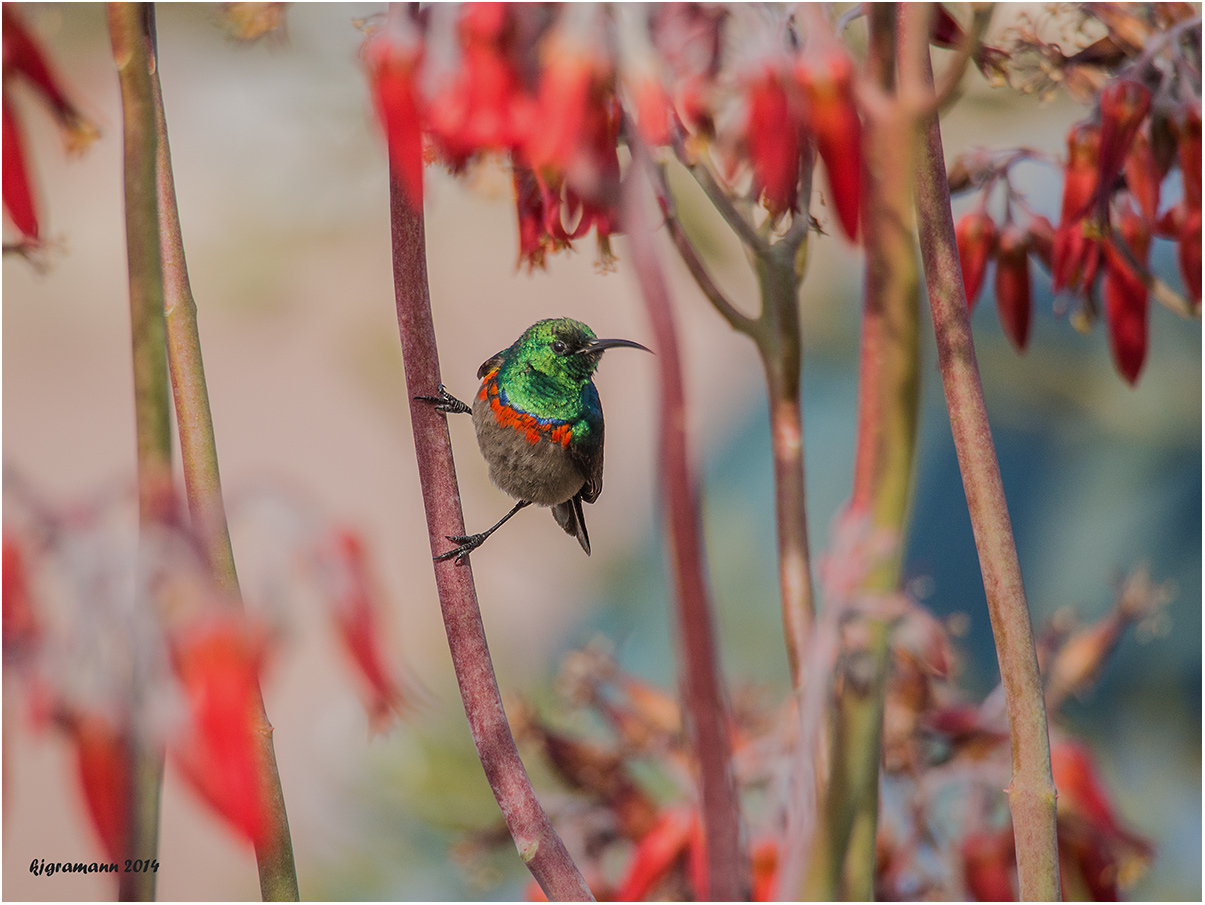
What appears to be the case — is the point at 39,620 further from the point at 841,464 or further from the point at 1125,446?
the point at 1125,446

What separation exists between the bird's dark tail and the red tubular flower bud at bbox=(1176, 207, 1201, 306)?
33cm

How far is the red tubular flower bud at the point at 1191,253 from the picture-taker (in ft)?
1.60

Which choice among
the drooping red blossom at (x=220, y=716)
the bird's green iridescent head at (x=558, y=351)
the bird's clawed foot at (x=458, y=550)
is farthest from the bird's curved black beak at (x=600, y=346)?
the drooping red blossom at (x=220, y=716)

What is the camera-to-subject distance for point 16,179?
365mm

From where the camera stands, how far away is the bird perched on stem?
44 cm

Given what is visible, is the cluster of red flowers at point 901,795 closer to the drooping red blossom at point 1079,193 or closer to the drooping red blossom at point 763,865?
the drooping red blossom at point 763,865

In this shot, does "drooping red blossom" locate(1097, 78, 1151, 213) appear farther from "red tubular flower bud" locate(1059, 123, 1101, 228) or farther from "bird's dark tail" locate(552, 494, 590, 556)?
"bird's dark tail" locate(552, 494, 590, 556)

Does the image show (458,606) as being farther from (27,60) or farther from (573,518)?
(27,60)

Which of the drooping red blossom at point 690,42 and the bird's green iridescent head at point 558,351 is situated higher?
the drooping red blossom at point 690,42

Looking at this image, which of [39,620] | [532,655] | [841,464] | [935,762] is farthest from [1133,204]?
[39,620]

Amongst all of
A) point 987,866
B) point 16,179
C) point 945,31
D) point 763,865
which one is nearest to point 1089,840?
point 987,866

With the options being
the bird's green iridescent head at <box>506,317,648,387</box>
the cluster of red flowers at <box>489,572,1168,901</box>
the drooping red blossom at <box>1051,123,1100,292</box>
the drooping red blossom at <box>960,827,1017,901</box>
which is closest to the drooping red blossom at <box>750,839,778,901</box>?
the cluster of red flowers at <box>489,572,1168,901</box>

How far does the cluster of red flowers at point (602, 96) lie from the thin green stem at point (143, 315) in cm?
9

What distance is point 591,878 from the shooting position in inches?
18.7
